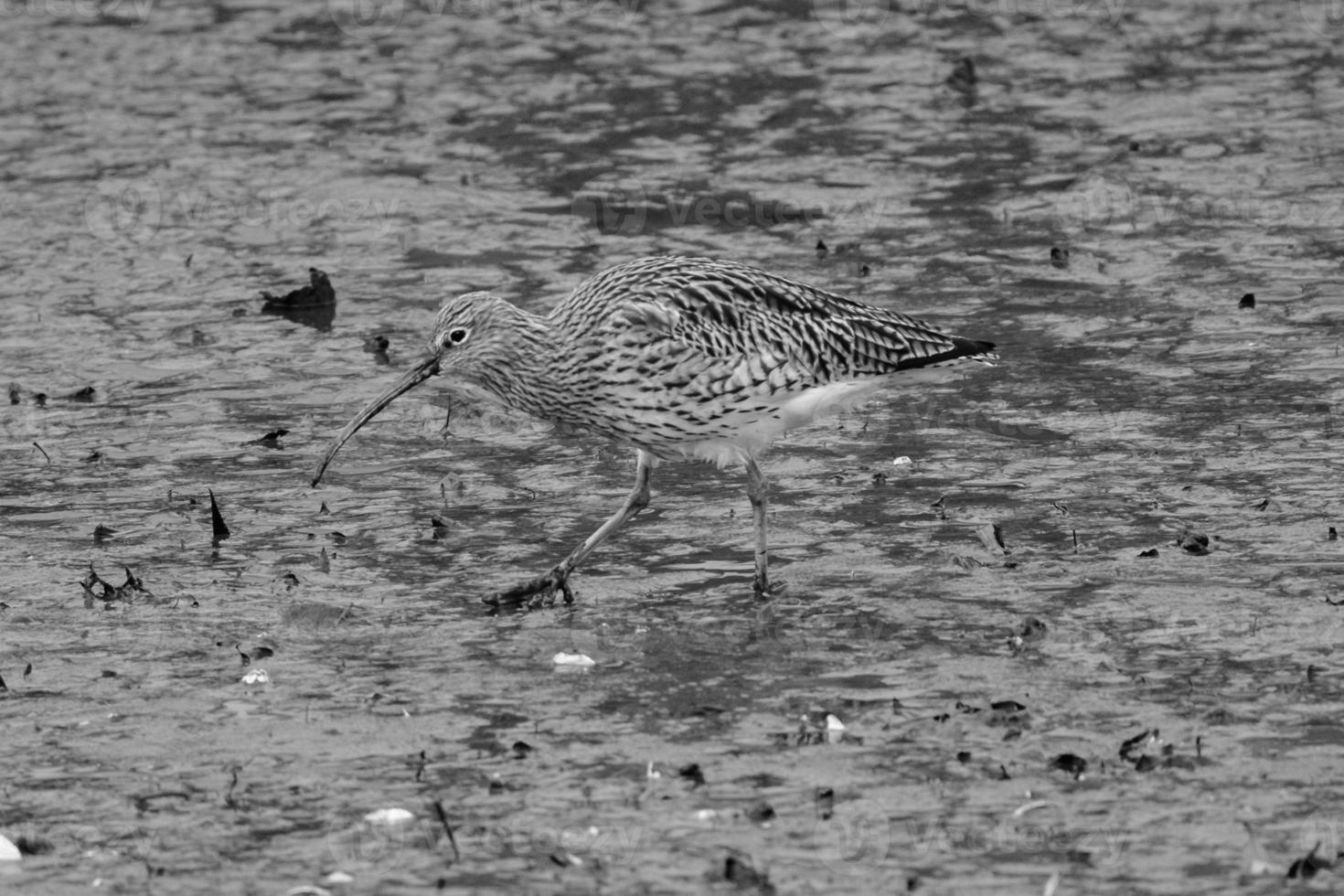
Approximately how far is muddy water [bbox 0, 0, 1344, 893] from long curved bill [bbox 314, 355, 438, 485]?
425mm

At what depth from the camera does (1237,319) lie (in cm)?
1395

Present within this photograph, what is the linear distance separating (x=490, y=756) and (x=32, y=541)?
12.2 feet

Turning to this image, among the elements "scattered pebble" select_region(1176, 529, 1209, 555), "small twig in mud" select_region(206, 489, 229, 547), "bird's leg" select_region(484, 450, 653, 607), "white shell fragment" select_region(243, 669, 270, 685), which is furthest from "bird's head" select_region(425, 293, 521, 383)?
"scattered pebble" select_region(1176, 529, 1209, 555)

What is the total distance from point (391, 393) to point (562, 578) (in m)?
1.37

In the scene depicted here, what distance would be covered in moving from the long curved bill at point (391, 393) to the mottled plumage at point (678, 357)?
1 cm

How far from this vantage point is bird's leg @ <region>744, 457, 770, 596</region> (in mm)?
10445

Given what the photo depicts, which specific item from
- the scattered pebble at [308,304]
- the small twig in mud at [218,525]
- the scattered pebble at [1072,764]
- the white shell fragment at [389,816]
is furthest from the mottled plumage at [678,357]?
the scattered pebble at [308,304]

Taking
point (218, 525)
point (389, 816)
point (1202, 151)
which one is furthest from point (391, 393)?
point (1202, 151)

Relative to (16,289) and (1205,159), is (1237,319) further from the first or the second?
(16,289)

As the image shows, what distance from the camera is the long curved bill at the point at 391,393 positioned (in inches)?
427

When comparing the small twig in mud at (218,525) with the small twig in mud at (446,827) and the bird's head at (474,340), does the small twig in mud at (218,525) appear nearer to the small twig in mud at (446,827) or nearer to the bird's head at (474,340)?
the bird's head at (474,340)

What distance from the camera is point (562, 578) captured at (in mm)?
10453

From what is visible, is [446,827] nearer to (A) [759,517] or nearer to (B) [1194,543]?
(A) [759,517]

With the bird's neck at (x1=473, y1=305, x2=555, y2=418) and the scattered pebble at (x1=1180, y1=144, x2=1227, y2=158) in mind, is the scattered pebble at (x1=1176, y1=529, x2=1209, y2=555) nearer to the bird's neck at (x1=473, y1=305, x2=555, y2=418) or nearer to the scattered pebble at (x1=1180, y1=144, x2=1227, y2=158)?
the bird's neck at (x1=473, y1=305, x2=555, y2=418)
